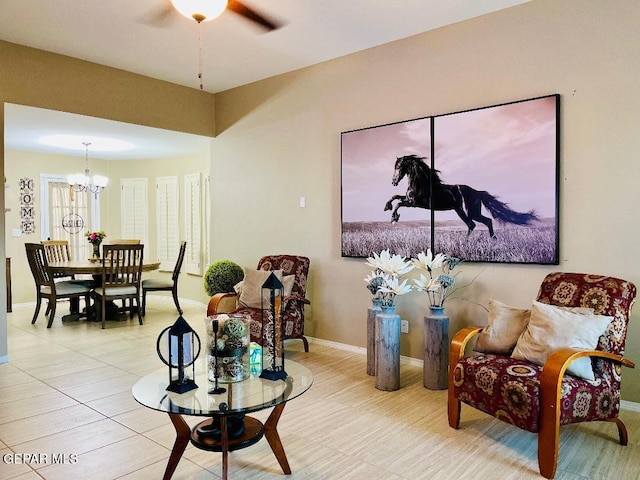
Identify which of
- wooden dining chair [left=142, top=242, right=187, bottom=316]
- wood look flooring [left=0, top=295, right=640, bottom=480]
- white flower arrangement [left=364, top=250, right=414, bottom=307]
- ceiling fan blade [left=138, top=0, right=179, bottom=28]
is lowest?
wood look flooring [left=0, top=295, right=640, bottom=480]

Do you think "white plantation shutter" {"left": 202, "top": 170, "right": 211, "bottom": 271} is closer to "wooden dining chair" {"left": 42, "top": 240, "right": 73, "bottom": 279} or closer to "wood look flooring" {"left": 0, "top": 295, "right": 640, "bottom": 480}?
"wooden dining chair" {"left": 42, "top": 240, "right": 73, "bottom": 279}

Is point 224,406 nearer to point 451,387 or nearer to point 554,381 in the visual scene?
point 451,387

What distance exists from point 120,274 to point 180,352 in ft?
13.8

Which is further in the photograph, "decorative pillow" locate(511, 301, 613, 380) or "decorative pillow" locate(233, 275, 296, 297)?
"decorative pillow" locate(233, 275, 296, 297)

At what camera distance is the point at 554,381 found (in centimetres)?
230

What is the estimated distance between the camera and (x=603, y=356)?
99.3 inches

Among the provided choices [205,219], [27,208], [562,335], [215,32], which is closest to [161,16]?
[215,32]

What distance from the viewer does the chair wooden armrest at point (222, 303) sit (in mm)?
4500

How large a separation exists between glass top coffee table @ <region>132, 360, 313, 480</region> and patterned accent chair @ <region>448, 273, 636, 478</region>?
0.98 metres

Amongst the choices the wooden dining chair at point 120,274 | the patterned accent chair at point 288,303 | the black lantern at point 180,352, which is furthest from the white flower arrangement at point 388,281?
the wooden dining chair at point 120,274

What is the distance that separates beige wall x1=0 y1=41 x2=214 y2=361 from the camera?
4.32m

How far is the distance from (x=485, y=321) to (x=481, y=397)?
1.25 meters

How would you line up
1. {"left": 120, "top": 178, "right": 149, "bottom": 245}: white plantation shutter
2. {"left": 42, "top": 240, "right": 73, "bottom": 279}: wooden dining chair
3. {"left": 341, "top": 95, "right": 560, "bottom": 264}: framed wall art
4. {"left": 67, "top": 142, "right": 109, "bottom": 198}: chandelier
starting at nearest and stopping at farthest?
1. {"left": 341, "top": 95, "right": 560, "bottom": 264}: framed wall art
2. {"left": 67, "top": 142, "right": 109, "bottom": 198}: chandelier
3. {"left": 42, "top": 240, "right": 73, "bottom": 279}: wooden dining chair
4. {"left": 120, "top": 178, "right": 149, "bottom": 245}: white plantation shutter

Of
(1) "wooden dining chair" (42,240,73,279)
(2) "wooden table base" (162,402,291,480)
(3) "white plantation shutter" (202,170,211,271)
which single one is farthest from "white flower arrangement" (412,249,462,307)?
(1) "wooden dining chair" (42,240,73,279)
